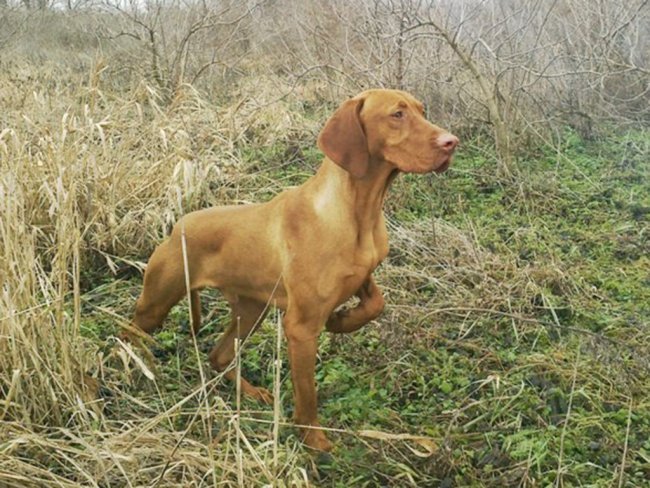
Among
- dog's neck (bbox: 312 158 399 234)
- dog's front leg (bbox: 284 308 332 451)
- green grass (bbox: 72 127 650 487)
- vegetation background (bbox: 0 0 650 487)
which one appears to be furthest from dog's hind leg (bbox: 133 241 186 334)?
dog's neck (bbox: 312 158 399 234)

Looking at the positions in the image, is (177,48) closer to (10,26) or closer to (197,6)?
(197,6)

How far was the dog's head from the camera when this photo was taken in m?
2.88

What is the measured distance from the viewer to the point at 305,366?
304cm

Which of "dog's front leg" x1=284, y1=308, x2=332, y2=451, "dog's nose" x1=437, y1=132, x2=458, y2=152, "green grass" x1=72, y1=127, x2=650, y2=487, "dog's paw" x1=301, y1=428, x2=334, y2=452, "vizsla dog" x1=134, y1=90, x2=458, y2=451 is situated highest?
"dog's nose" x1=437, y1=132, x2=458, y2=152

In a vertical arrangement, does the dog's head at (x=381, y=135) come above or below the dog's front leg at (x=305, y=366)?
above

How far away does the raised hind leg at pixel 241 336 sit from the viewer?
362 cm

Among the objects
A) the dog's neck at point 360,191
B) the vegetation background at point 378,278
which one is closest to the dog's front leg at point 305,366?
the vegetation background at point 378,278

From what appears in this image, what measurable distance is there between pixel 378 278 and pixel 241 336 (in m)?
1.25

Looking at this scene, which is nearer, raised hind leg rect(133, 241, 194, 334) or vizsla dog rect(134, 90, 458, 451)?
vizsla dog rect(134, 90, 458, 451)

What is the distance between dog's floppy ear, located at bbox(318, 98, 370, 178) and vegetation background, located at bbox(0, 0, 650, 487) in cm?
91

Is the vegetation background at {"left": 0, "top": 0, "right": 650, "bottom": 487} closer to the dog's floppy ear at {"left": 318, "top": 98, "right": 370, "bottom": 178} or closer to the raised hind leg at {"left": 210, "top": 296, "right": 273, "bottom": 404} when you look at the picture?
the raised hind leg at {"left": 210, "top": 296, "right": 273, "bottom": 404}

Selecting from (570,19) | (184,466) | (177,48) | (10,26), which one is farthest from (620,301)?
(10,26)

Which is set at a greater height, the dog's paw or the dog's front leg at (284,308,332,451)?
the dog's front leg at (284,308,332,451)

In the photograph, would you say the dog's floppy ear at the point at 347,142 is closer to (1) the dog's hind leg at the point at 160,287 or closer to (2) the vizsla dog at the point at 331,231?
(2) the vizsla dog at the point at 331,231
